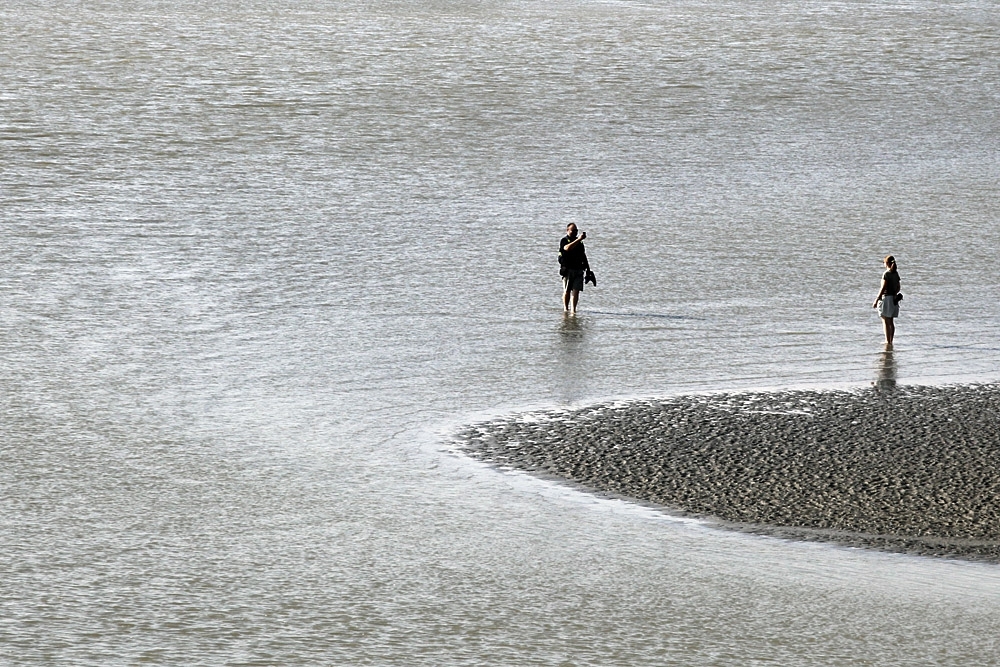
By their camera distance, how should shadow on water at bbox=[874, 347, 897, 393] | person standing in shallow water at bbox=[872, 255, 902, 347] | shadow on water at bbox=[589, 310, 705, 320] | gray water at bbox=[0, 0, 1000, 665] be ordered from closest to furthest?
gray water at bbox=[0, 0, 1000, 665]
shadow on water at bbox=[874, 347, 897, 393]
person standing in shallow water at bbox=[872, 255, 902, 347]
shadow on water at bbox=[589, 310, 705, 320]

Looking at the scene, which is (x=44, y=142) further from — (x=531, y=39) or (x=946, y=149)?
(x=946, y=149)

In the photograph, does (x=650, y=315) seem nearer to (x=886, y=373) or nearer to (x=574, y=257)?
(x=574, y=257)

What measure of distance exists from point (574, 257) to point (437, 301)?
3.09 m

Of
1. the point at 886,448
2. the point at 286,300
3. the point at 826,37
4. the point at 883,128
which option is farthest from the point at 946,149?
the point at 886,448

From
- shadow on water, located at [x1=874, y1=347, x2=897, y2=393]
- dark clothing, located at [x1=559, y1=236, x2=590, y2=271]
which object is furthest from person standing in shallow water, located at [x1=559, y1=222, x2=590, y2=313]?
shadow on water, located at [x1=874, y1=347, x2=897, y2=393]

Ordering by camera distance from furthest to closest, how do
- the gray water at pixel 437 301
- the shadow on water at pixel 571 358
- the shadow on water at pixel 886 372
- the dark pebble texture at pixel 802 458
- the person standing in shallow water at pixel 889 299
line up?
the person standing in shallow water at pixel 889 299
the shadow on water at pixel 571 358
the shadow on water at pixel 886 372
the dark pebble texture at pixel 802 458
the gray water at pixel 437 301

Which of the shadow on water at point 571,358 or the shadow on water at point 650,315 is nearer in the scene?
the shadow on water at point 571,358

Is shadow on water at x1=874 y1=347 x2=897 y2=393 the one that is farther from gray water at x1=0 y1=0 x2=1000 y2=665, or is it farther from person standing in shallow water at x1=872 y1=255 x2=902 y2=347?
person standing in shallow water at x1=872 y1=255 x2=902 y2=347

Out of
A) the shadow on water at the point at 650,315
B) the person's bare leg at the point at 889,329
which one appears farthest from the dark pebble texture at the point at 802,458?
the shadow on water at the point at 650,315

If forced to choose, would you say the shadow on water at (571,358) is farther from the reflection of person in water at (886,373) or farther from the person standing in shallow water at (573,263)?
the reflection of person in water at (886,373)

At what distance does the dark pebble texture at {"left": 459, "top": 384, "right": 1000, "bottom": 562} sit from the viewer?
46.6 feet

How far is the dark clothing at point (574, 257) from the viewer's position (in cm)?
2453

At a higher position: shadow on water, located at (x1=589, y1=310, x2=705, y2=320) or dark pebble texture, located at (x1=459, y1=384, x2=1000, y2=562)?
shadow on water, located at (x1=589, y1=310, x2=705, y2=320)

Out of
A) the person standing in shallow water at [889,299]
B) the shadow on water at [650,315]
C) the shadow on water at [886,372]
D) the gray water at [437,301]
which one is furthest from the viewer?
the shadow on water at [650,315]
